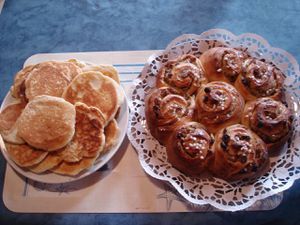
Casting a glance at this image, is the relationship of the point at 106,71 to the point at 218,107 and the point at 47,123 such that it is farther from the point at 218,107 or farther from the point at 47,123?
the point at 218,107

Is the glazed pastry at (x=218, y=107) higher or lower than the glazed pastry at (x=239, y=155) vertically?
higher

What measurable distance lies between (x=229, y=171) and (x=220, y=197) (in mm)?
78

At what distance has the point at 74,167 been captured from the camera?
3.21ft

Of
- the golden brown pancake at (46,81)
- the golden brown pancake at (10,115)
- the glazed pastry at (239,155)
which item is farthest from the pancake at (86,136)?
the glazed pastry at (239,155)

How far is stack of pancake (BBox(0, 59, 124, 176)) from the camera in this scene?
0.97 m

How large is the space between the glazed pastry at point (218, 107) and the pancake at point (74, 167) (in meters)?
0.35

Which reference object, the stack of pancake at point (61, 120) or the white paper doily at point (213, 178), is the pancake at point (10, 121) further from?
the white paper doily at point (213, 178)

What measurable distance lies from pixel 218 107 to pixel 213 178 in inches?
8.1

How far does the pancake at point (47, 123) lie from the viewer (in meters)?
0.96

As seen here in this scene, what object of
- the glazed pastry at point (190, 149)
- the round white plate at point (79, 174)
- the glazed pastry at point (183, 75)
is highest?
the glazed pastry at point (183, 75)

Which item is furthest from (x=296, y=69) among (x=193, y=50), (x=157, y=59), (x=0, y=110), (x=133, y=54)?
(x=0, y=110)

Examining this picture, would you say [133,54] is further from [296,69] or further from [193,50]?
[296,69]

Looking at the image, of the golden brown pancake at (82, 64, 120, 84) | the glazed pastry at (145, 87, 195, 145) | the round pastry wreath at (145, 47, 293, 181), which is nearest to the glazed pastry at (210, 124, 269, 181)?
the round pastry wreath at (145, 47, 293, 181)

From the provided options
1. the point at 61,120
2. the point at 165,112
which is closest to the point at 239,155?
the point at 165,112
